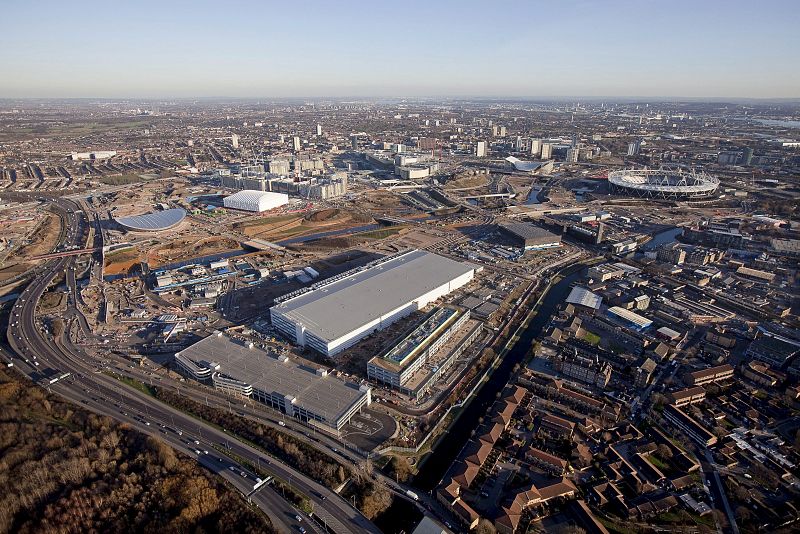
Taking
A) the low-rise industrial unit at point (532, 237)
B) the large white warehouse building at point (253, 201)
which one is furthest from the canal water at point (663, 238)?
the large white warehouse building at point (253, 201)

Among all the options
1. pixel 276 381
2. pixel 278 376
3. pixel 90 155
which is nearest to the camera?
pixel 276 381

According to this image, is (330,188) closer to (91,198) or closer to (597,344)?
(91,198)

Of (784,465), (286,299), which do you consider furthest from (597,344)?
(286,299)

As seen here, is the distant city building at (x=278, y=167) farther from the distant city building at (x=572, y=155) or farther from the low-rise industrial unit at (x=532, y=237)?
the distant city building at (x=572, y=155)

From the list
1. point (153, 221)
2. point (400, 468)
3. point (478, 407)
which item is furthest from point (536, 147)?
point (400, 468)

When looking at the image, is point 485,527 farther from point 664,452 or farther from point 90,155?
point 90,155

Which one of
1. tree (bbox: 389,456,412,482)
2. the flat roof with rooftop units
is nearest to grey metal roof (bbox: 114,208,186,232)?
tree (bbox: 389,456,412,482)

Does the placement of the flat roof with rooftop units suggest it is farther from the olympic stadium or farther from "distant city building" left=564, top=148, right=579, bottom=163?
"distant city building" left=564, top=148, right=579, bottom=163
